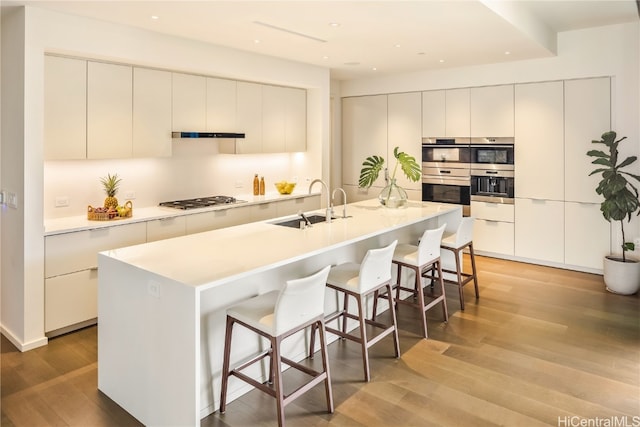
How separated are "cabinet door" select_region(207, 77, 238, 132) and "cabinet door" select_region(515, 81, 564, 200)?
352 cm

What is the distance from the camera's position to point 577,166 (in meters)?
5.54

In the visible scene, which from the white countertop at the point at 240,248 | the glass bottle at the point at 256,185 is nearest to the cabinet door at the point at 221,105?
the glass bottle at the point at 256,185

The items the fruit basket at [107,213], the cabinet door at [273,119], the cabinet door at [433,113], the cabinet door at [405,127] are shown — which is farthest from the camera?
the cabinet door at [405,127]

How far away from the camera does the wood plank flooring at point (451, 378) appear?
2.71 meters

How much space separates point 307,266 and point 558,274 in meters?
3.66

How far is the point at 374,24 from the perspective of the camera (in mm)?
3992

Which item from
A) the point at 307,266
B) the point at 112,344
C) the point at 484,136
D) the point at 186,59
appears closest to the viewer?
the point at 112,344

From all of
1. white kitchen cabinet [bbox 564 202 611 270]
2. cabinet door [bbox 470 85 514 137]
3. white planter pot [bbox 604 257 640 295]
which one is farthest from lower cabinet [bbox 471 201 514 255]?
white planter pot [bbox 604 257 640 295]

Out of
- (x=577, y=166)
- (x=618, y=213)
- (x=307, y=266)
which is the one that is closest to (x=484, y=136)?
(x=577, y=166)

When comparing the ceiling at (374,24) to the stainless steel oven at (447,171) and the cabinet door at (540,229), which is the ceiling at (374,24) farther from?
the cabinet door at (540,229)

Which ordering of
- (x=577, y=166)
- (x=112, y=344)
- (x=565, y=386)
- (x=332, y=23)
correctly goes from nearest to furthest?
(x=112, y=344)
(x=565, y=386)
(x=332, y=23)
(x=577, y=166)

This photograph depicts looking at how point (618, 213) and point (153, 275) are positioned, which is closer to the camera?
point (153, 275)

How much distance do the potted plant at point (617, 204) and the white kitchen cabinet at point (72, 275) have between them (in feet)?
15.9

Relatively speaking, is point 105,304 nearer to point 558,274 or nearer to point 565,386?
point 565,386
